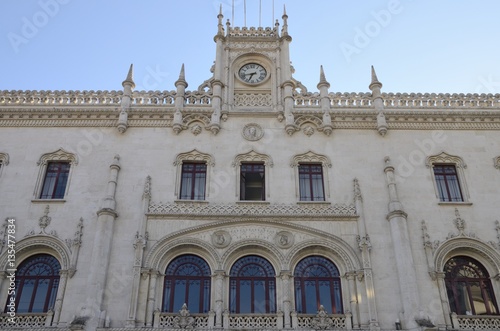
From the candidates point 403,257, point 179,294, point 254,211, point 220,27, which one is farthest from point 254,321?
point 220,27

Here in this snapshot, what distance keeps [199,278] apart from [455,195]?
11.6 metres

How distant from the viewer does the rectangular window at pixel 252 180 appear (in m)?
21.6

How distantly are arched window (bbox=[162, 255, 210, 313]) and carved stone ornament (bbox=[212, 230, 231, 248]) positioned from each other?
3.06 ft

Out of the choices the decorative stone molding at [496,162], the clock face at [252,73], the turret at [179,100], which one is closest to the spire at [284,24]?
the clock face at [252,73]

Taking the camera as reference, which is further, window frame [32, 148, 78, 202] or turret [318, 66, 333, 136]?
turret [318, 66, 333, 136]

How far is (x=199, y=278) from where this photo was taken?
1955 centimetres

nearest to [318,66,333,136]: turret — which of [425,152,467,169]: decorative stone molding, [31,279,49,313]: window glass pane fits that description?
[425,152,467,169]: decorative stone molding

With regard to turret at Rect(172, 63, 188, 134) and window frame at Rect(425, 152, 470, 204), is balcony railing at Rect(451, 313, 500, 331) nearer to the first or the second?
window frame at Rect(425, 152, 470, 204)

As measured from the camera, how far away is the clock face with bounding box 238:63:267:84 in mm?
24609

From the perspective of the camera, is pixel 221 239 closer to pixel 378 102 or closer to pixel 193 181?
pixel 193 181

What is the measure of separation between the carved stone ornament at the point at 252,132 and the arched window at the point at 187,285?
604 cm

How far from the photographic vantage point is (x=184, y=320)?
59.0ft

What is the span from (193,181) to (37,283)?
7422mm

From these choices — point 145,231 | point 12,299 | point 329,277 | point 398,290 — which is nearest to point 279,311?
point 329,277
